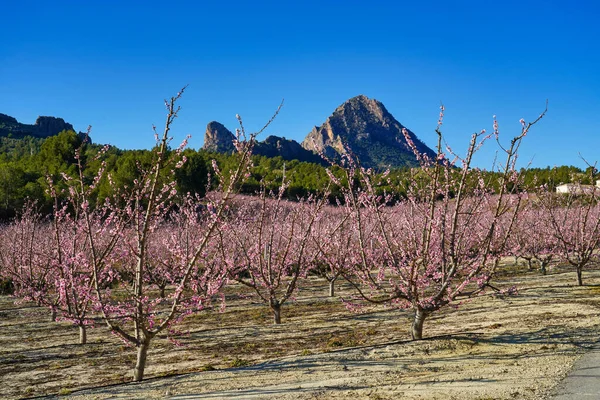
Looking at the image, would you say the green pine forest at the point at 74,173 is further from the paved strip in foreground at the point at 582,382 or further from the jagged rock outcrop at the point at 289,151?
the jagged rock outcrop at the point at 289,151

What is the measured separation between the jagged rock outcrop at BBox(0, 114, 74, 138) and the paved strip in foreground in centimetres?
14502

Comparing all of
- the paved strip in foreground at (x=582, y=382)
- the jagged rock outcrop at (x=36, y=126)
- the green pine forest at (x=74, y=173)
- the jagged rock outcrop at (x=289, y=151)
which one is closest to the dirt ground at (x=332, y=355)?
the paved strip in foreground at (x=582, y=382)

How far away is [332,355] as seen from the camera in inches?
323

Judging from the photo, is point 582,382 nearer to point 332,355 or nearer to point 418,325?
point 418,325

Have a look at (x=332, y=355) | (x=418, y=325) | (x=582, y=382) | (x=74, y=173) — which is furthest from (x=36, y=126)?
(x=582, y=382)

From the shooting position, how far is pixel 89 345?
39.2ft

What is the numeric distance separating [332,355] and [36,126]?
16254 centimetres

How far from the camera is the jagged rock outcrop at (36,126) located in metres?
130

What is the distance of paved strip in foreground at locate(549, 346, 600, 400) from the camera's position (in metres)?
4.95

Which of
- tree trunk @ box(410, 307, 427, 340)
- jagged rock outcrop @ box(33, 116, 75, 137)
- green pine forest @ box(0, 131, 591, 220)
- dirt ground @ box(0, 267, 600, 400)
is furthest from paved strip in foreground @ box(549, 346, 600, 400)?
jagged rock outcrop @ box(33, 116, 75, 137)

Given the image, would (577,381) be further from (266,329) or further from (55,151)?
(55,151)

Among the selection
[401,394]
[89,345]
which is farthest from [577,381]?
[89,345]

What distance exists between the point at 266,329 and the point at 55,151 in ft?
138

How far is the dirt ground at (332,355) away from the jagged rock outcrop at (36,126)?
136m
